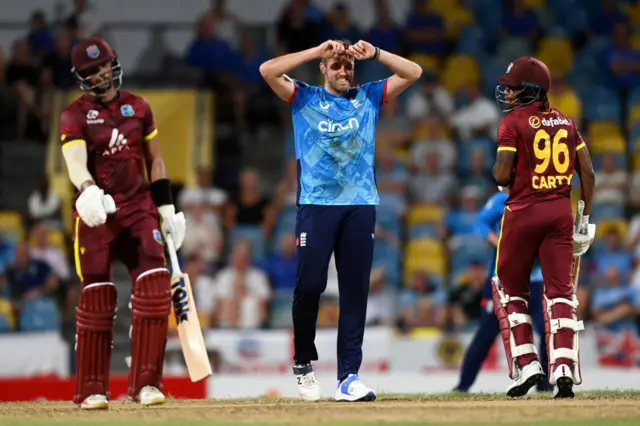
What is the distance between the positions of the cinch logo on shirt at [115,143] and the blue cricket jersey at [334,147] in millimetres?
1299

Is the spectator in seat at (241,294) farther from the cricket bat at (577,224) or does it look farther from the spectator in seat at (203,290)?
the cricket bat at (577,224)

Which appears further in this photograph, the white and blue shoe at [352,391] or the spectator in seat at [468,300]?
the spectator in seat at [468,300]

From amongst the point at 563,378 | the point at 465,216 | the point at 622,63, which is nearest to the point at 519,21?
the point at 622,63

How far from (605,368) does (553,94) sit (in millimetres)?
5616

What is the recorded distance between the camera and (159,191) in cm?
888

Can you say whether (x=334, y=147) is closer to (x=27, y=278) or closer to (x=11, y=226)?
(x=27, y=278)

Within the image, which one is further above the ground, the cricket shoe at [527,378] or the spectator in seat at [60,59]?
the spectator in seat at [60,59]

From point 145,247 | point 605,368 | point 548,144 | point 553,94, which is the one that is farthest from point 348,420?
point 553,94

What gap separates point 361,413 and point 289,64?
8.56 ft

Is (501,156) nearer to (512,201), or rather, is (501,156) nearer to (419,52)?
(512,201)

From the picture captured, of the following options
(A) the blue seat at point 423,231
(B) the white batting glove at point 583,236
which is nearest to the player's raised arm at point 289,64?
(B) the white batting glove at point 583,236

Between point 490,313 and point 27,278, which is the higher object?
point 490,313

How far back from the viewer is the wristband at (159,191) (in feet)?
29.0

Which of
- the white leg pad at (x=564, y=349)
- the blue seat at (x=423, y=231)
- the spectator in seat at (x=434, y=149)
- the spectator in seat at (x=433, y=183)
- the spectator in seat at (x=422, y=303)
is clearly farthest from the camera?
the spectator in seat at (x=434, y=149)
